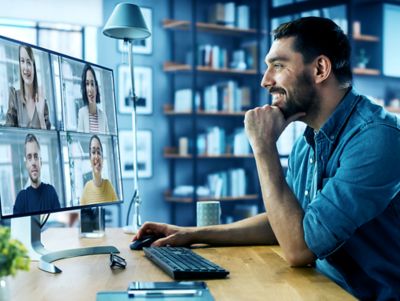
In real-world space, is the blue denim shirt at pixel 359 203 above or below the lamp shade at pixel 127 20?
below

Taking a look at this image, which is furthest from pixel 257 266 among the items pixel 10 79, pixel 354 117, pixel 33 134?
pixel 10 79

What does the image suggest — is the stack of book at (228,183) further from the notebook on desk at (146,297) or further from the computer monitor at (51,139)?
the notebook on desk at (146,297)

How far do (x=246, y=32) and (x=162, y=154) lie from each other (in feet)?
4.73

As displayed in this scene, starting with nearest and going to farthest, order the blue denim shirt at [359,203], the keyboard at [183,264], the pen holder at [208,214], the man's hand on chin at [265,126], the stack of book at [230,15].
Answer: the keyboard at [183,264] → the blue denim shirt at [359,203] → the man's hand on chin at [265,126] → the pen holder at [208,214] → the stack of book at [230,15]

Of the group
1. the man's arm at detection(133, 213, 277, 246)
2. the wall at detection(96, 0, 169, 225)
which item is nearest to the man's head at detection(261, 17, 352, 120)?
the man's arm at detection(133, 213, 277, 246)

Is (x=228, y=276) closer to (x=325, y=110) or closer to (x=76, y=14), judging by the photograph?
(x=325, y=110)

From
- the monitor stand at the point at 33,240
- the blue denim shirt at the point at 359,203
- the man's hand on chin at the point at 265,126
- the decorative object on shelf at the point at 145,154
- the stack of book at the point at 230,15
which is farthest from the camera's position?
the stack of book at the point at 230,15

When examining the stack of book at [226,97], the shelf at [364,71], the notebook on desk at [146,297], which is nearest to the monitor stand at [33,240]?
the notebook on desk at [146,297]

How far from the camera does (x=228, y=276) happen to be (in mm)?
Answer: 1315

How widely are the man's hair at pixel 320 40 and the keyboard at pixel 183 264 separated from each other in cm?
65

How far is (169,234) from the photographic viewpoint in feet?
5.75

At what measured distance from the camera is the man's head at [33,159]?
1.37 meters

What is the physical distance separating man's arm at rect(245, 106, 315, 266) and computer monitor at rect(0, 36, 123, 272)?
448 mm

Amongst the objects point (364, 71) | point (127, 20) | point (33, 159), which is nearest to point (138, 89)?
point (364, 71)
